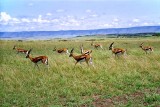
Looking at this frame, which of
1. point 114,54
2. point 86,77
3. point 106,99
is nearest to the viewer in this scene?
point 106,99

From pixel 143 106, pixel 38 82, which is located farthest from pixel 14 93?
pixel 143 106

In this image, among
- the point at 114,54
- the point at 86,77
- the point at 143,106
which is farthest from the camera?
the point at 114,54

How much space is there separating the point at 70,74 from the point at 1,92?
10.7ft

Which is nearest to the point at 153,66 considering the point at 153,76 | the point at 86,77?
the point at 153,76

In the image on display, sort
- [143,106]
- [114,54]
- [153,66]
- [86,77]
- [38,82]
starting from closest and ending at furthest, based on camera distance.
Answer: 1. [143,106]
2. [38,82]
3. [86,77]
4. [153,66]
5. [114,54]

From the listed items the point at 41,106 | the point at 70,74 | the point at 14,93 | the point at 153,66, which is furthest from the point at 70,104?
the point at 153,66

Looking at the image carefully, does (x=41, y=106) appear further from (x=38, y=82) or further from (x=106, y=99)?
(x=38, y=82)

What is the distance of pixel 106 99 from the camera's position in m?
8.29

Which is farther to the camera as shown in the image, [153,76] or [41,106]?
[153,76]

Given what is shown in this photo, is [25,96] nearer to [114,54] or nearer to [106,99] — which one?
[106,99]

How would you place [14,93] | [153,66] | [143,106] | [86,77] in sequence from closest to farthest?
[143,106] → [14,93] → [86,77] → [153,66]

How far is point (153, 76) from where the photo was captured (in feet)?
36.6

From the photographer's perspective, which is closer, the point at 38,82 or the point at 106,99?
the point at 106,99

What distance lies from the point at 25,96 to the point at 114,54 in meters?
11.8
